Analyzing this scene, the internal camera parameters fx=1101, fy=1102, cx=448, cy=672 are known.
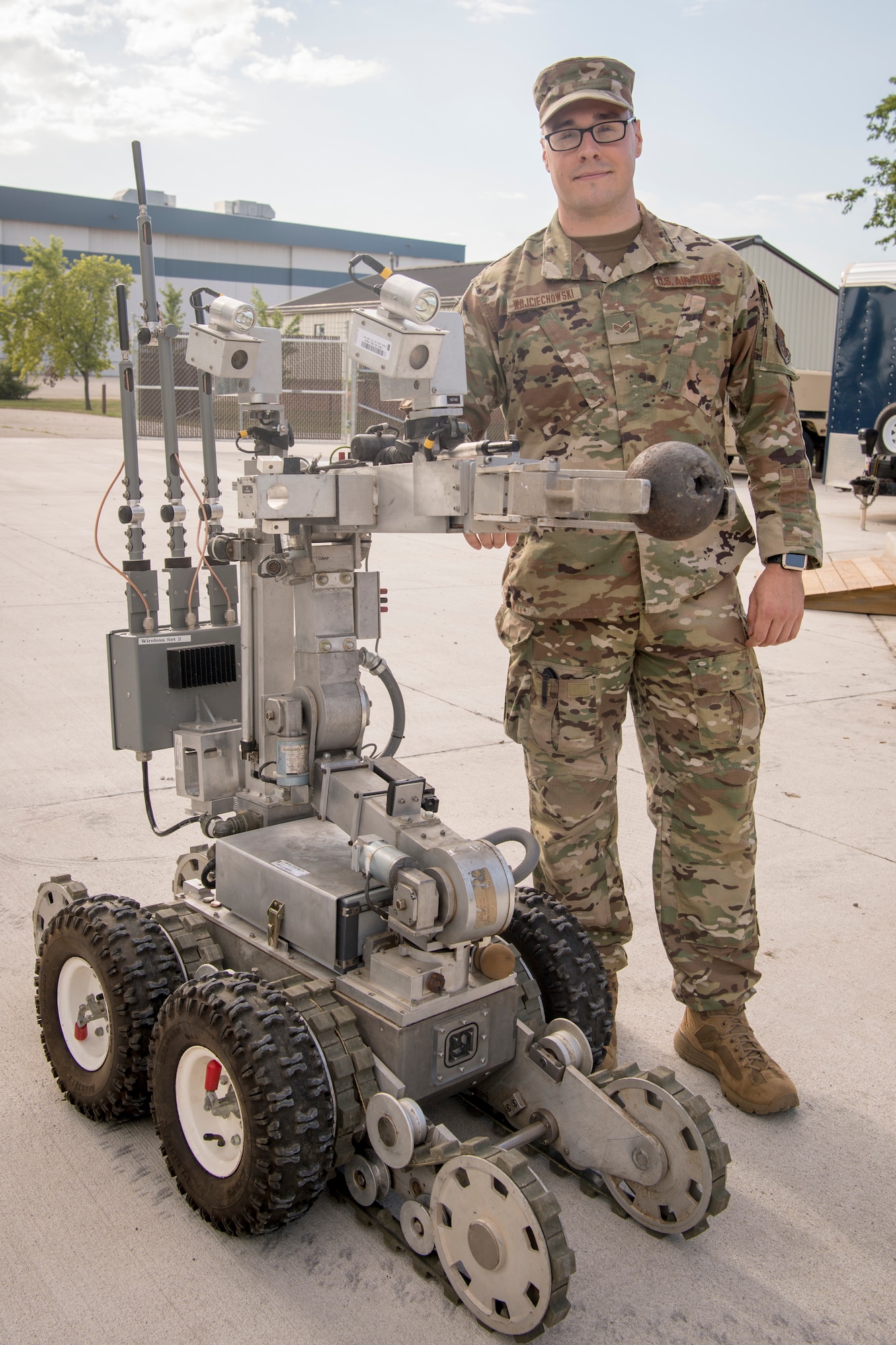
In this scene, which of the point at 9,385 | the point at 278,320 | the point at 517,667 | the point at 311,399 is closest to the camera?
the point at 517,667

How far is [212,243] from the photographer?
165 feet

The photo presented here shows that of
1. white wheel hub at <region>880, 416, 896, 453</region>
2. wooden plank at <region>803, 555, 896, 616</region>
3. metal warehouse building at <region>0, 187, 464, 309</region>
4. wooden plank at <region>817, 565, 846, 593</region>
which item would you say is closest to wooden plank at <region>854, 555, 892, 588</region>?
wooden plank at <region>803, 555, 896, 616</region>

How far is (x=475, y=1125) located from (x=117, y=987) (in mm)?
817

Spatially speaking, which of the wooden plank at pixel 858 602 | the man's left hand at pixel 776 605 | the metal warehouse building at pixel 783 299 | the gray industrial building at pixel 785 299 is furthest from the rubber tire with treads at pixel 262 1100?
the gray industrial building at pixel 785 299

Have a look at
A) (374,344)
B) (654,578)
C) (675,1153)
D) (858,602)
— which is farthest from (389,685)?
(858,602)

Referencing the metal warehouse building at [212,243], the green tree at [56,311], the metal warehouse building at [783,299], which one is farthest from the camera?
the metal warehouse building at [212,243]

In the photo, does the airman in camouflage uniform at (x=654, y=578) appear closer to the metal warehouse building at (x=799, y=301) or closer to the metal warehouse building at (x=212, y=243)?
the metal warehouse building at (x=799, y=301)

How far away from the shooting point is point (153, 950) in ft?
7.62

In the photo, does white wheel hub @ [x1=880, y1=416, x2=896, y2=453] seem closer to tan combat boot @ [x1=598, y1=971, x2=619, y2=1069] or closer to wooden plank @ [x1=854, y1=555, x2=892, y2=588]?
wooden plank @ [x1=854, y1=555, x2=892, y2=588]

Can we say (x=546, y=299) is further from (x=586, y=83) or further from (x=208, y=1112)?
(x=208, y=1112)

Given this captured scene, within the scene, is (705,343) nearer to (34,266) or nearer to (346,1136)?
(346,1136)

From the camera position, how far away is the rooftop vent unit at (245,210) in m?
51.1

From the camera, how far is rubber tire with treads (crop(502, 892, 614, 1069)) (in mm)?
2402

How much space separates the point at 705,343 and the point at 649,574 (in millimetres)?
553
